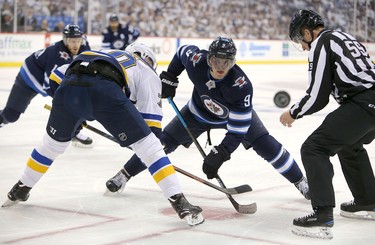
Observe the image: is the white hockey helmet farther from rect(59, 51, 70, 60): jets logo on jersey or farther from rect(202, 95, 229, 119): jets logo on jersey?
rect(59, 51, 70, 60): jets logo on jersey

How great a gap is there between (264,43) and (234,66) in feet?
47.9

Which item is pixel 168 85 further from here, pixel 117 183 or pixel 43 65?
pixel 43 65

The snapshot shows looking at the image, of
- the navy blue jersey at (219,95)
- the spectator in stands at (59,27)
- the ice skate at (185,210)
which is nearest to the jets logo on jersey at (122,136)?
the ice skate at (185,210)

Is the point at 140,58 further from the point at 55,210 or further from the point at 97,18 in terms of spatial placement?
the point at 97,18

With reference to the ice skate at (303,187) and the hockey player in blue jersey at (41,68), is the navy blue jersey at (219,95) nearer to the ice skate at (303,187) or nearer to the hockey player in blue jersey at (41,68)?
the ice skate at (303,187)

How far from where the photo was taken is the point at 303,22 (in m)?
3.36

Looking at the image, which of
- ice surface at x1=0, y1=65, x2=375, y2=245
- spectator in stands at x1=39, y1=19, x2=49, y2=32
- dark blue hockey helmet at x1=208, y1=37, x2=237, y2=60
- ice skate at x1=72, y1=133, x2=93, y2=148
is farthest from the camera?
spectator in stands at x1=39, y1=19, x2=49, y2=32

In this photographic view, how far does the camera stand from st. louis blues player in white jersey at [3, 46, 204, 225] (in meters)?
3.26

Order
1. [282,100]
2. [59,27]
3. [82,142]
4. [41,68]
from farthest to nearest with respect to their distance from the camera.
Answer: [59,27]
[282,100]
[82,142]
[41,68]

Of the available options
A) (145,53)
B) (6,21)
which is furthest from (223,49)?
(6,21)

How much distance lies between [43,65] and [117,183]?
6.80ft

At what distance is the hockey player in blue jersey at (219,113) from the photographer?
3.61m

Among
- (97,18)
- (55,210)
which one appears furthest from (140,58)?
(97,18)

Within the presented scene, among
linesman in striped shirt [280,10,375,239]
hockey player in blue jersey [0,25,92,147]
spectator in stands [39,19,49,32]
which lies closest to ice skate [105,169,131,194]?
linesman in striped shirt [280,10,375,239]
